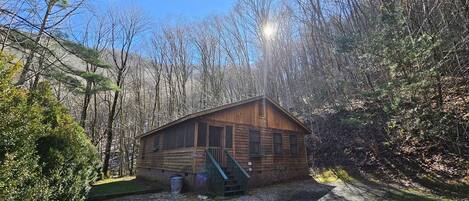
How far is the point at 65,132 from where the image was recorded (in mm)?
6195

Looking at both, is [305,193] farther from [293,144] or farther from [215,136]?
[293,144]

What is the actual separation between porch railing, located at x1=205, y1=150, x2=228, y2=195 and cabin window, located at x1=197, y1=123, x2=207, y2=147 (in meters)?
0.41

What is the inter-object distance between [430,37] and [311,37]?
1394cm

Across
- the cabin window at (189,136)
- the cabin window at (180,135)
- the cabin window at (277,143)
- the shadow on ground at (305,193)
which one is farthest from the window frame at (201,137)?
the cabin window at (277,143)

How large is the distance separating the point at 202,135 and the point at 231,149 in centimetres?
153

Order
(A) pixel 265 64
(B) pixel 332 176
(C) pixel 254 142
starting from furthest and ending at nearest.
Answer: (A) pixel 265 64 < (B) pixel 332 176 < (C) pixel 254 142

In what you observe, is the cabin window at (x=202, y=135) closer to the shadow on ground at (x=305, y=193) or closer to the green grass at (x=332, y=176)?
the shadow on ground at (x=305, y=193)

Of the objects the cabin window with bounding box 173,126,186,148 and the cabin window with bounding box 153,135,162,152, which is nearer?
the cabin window with bounding box 173,126,186,148

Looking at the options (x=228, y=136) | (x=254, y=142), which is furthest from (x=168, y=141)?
(x=254, y=142)

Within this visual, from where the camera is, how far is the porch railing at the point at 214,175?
9828 mm

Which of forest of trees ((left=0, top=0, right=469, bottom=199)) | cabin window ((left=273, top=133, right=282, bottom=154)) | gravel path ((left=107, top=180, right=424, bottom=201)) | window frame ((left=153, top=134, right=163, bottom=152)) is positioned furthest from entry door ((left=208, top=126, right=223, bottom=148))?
forest of trees ((left=0, top=0, right=469, bottom=199))

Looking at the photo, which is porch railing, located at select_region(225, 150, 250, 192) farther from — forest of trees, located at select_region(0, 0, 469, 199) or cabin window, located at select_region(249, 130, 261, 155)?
forest of trees, located at select_region(0, 0, 469, 199)

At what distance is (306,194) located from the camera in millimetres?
10289

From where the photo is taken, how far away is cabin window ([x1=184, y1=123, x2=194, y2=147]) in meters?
11.1
